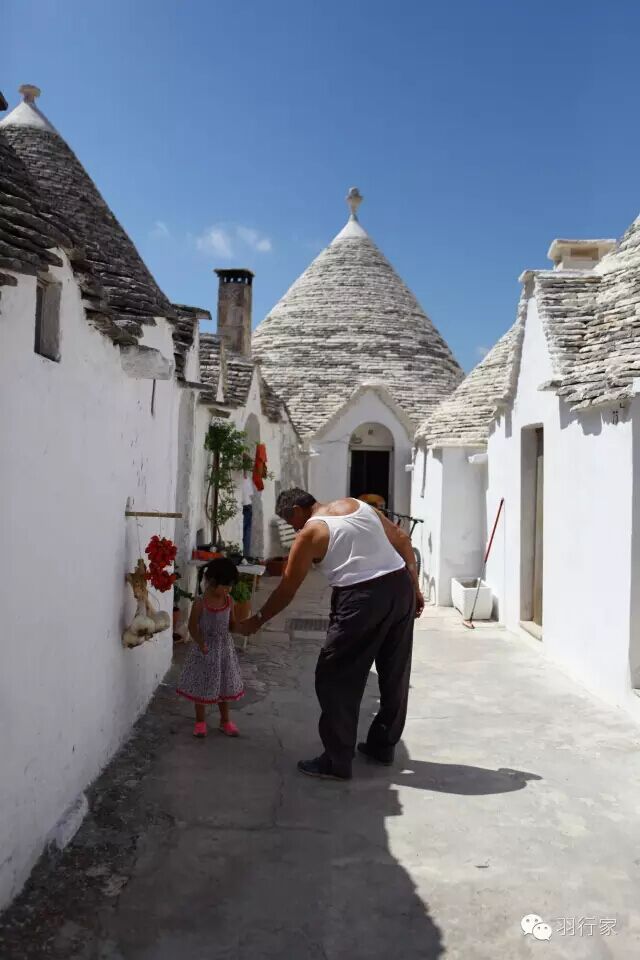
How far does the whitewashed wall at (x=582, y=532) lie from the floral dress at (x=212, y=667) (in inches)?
114

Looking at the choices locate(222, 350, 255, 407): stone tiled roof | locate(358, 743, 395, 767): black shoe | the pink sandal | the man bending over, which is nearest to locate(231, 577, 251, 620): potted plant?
the pink sandal

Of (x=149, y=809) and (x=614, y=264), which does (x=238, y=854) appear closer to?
(x=149, y=809)

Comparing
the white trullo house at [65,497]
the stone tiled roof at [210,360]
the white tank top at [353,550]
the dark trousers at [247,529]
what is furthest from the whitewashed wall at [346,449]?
the white tank top at [353,550]

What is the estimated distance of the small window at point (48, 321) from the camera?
10.9ft

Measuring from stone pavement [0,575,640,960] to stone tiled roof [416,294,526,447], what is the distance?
22.6ft

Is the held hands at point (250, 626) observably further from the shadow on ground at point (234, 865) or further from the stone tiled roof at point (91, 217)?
the stone tiled roof at point (91, 217)

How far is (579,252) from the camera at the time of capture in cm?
1023

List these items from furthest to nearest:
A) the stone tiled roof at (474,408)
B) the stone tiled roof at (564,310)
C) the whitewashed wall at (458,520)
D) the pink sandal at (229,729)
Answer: the stone tiled roof at (474,408) → the whitewashed wall at (458,520) → the stone tiled roof at (564,310) → the pink sandal at (229,729)

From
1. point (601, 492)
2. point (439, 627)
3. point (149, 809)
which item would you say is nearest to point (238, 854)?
point (149, 809)

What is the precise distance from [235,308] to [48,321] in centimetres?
1134

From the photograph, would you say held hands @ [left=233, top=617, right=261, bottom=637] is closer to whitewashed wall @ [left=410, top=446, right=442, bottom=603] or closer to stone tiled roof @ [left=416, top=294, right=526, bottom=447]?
stone tiled roof @ [left=416, top=294, right=526, bottom=447]

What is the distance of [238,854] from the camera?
3465 mm

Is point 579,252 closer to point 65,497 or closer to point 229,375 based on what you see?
point 229,375

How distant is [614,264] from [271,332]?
45.9ft
